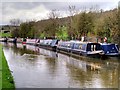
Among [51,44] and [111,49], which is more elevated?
[111,49]

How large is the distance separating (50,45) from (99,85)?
38.4m

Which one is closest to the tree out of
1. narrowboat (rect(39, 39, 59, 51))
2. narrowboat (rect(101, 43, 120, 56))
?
narrowboat (rect(39, 39, 59, 51))

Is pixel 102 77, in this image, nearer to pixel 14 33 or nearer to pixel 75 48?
pixel 75 48

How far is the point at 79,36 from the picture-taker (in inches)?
2307

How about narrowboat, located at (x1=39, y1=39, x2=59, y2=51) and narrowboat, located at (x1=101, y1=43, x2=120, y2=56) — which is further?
narrowboat, located at (x1=39, y1=39, x2=59, y2=51)

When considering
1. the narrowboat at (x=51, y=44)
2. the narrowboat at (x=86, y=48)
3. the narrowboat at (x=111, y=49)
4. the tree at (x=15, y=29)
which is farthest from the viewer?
the tree at (x=15, y=29)

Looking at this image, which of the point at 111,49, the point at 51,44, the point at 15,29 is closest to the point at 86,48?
the point at 111,49

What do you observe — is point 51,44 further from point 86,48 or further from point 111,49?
point 111,49

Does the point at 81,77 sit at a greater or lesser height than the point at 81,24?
lesser

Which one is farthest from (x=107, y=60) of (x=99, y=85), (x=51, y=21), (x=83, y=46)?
(x=51, y=21)

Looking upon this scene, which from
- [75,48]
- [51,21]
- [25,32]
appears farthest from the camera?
[25,32]

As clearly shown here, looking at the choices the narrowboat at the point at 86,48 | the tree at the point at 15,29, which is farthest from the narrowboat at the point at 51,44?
the tree at the point at 15,29

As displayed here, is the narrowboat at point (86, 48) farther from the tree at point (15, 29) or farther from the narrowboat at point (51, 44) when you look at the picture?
the tree at point (15, 29)

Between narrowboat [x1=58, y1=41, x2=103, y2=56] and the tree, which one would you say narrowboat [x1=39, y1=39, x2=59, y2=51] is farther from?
the tree
